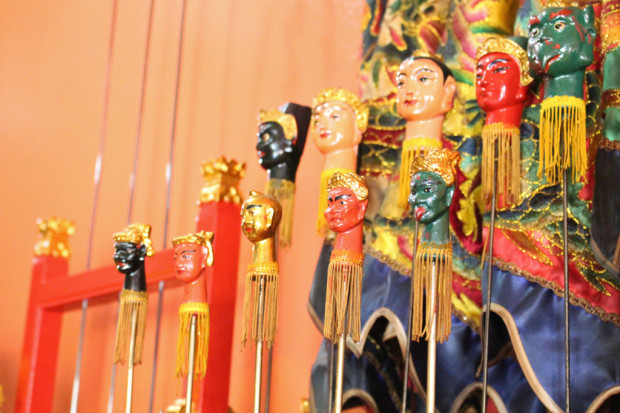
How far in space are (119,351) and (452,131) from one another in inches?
27.5

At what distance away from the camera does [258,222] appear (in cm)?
129

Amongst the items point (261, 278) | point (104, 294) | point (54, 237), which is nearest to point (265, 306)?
point (261, 278)

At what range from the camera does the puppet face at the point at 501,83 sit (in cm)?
129

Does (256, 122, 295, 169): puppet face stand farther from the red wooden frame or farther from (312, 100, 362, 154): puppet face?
the red wooden frame

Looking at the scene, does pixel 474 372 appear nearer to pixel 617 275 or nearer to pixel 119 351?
pixel 617 275

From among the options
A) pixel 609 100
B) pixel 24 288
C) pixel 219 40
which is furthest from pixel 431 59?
pixel 24 288

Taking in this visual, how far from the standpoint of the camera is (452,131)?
4.93 feet

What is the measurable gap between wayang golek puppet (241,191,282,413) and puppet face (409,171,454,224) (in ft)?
0.81

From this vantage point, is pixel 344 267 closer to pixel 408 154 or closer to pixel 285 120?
pixel 408 154

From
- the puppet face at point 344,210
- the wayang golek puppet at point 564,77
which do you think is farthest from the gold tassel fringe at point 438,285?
the wayang golek puppet at point 564,77

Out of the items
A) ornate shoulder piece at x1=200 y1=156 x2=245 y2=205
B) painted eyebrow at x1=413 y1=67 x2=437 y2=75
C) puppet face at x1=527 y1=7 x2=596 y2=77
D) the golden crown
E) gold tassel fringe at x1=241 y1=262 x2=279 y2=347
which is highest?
painted eyebrow at x1=413 y1=67 x2=437 y2=75

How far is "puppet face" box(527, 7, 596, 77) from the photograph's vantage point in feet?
3.91

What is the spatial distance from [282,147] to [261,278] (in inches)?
13.7

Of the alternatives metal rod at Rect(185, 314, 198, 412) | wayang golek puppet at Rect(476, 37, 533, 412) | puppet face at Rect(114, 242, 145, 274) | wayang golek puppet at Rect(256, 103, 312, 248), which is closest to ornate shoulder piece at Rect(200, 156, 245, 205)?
wayang golek puppet at Rect(256, 103, 312, 248)
